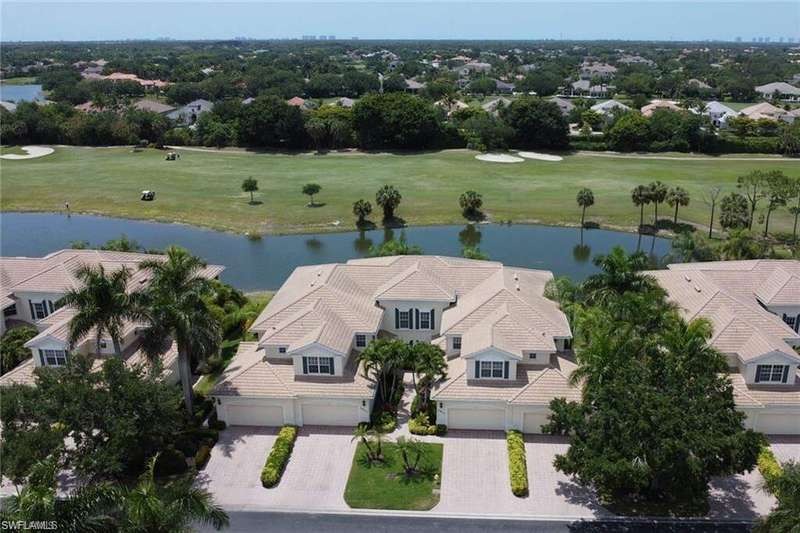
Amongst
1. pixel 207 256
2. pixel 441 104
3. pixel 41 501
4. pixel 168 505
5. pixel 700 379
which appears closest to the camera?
pixel 41 501

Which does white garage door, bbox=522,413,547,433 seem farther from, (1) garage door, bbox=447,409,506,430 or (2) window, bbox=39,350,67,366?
(2) window, bbox=39,350,67,366

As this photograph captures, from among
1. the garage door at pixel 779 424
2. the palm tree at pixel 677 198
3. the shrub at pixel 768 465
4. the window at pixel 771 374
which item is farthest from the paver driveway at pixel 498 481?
the palm tree at pixel 677 198

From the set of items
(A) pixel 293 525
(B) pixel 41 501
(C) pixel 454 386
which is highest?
(B) pixel 41 501

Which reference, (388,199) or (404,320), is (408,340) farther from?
(388,199)

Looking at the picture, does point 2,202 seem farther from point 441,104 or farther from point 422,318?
point 441,104

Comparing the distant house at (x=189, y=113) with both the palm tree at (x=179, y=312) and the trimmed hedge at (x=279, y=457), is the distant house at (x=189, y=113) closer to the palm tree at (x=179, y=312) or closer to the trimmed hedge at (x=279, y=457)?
the palm tree at (x=179, y=312)

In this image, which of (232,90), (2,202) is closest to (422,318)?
(2,202)
